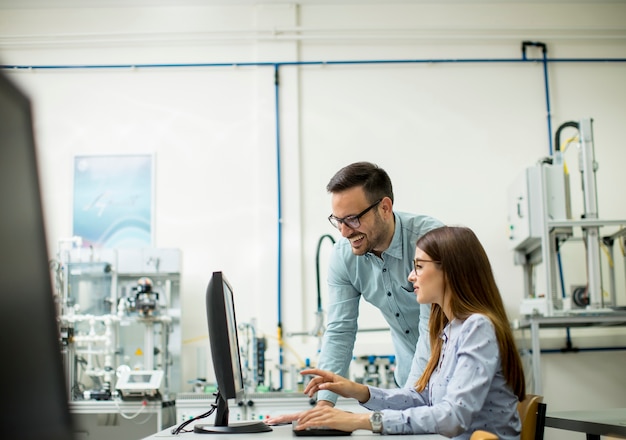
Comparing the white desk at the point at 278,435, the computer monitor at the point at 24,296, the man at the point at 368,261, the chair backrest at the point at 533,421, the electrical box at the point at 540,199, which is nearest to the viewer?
the computer monitor at the point at 24,296

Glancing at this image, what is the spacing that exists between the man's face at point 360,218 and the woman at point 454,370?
1.50ft

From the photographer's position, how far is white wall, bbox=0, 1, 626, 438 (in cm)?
492

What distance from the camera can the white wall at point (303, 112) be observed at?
4.92 m

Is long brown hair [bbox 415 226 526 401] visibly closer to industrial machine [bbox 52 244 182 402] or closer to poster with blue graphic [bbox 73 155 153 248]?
industrial machine [bbox 52 244 182 402]

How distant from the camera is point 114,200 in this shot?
4965 millimetres

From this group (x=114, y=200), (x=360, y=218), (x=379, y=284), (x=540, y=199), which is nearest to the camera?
(x=360, y=218)

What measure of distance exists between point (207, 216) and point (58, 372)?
4.61 meters

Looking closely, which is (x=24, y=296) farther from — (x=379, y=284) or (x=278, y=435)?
(x=379, y=284)

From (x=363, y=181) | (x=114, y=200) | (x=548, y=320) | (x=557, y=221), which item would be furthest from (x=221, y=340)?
(x=114, y=200)

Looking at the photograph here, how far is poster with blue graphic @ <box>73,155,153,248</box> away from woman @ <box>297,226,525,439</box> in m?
3.28

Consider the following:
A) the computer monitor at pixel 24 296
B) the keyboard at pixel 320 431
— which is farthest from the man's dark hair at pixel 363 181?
the computer monitor at pixel 24 296

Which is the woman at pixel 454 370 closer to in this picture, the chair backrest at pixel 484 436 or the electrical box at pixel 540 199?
the chair backrest at pixel 484 436

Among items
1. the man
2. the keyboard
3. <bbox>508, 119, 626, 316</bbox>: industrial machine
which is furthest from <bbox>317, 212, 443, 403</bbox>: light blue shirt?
<bbox>508, 119, 626, 316</bbox>: industrial machine

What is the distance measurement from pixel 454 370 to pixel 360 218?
0.74 meters
